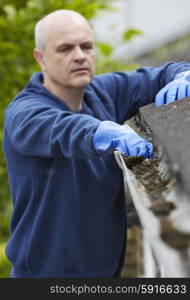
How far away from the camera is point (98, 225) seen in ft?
8.63

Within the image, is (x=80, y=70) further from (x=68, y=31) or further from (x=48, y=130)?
(x=48, y=130)

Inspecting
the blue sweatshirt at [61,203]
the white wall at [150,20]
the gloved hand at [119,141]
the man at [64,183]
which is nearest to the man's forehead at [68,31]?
the man at [64,183]

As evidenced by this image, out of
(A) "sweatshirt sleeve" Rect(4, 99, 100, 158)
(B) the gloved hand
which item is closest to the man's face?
(A) "sweatshirt sleeve" Rect(4, 99, 100, 158)

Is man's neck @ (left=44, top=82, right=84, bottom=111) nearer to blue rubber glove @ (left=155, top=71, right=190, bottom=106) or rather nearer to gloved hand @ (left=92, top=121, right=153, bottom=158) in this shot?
blue rubber glove @ (left=155, top=71, right=190, bottom=106)

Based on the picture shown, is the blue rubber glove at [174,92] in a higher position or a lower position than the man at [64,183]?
higher

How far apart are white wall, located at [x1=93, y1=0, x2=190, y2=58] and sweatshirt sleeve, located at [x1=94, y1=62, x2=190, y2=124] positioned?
704 cm

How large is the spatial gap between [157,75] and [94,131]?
102 cm

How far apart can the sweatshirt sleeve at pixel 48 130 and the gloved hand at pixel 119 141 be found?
0.12 ft

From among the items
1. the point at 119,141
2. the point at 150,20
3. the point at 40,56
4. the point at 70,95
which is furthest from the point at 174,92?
the point at 150,20

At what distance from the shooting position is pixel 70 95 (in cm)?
272

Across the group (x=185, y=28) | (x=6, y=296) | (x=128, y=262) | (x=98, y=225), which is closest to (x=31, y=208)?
(x=98, y=225)

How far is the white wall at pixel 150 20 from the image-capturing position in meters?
10.1

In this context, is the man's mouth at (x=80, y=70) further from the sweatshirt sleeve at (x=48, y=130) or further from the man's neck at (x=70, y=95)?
the sweatshirt sleeve at (x=48, y=130)

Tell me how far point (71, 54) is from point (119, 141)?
85 centimetres
